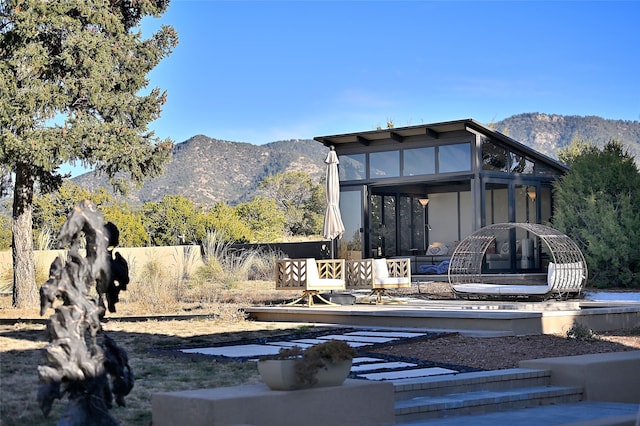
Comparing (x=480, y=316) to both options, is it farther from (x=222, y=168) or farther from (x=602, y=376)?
(x=222, y=168)

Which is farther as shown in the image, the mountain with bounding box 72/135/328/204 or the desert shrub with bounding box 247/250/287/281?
the mountain with bounding box 72/135/328/204

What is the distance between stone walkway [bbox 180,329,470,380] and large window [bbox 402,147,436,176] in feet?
29.5

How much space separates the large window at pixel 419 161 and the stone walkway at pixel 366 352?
29.5 feet

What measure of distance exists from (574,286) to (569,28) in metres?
13.9

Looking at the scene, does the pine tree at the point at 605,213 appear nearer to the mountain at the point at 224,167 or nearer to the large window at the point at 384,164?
the large window at the point at 384,164

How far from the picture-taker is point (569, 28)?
82.7 ft

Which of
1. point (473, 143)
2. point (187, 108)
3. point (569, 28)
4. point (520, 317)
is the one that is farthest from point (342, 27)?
point (520, 317)

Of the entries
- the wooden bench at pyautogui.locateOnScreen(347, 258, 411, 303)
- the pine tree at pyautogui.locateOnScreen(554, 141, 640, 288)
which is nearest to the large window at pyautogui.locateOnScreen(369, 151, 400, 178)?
the pine tree at pyautogui.locateOnScreen(554, 141, 640, 288)

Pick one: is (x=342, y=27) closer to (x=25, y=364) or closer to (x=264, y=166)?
(x=25, y=364)

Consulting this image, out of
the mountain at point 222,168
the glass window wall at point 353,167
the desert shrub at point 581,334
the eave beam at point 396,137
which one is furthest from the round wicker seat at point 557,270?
the mountain at point 222,168

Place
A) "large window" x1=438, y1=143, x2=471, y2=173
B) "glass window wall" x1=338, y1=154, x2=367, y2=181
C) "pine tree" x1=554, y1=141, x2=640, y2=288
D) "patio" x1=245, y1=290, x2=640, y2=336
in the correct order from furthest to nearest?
"glass window wall" x1=338, y1=154, x2=367, y2=181 < "large window" x1=438, y1=143, x2=471, y2=173 < "pine tree" x1=554, y1=141, x2=640, y2=288 < "patio" x1=245, y1=290, x2=640, y2=336

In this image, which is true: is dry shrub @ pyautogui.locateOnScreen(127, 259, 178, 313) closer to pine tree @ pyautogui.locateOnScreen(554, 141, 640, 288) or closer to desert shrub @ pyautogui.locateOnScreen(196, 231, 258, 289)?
desert shrub @ pyautogui.locateOnScreen(196, 231, 258, 289)

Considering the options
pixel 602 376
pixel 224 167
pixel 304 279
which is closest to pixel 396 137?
pixel 304 279

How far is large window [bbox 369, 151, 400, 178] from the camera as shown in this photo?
65.4 feet
